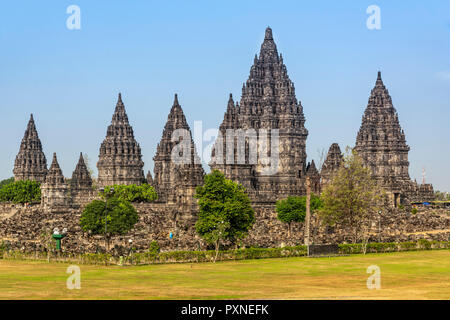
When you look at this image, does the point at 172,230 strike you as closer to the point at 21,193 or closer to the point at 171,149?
the point at 21,193

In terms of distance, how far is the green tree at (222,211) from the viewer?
79.9 metres

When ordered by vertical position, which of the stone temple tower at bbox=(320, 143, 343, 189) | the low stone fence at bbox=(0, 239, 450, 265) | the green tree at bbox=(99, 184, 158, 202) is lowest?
the low stone fence at bbox=(0, 239, 450, 265)

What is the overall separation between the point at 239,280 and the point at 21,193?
12775cm

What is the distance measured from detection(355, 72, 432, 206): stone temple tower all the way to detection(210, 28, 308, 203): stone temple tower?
20242 mm

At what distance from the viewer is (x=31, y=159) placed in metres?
190

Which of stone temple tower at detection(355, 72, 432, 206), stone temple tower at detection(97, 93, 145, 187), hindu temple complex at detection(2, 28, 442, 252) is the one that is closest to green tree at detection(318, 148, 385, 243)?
hindu temple complex at detection(2, 28, 442, 252)

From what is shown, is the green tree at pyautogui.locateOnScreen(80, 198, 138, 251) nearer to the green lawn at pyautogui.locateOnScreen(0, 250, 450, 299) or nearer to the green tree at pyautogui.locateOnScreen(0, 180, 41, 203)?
the green lawn at pyautogui.locateOnScreen(0, 250, 450, 299)

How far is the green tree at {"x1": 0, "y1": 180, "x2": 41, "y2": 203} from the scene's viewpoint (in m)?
174

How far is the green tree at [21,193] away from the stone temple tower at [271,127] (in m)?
36.9

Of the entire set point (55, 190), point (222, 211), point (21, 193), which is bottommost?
point (222, 211)

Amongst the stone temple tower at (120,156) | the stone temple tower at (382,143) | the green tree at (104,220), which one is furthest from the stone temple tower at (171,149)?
the green tree at (104,220)

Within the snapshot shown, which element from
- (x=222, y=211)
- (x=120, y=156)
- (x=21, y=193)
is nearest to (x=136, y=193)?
(x=120, y=156)
